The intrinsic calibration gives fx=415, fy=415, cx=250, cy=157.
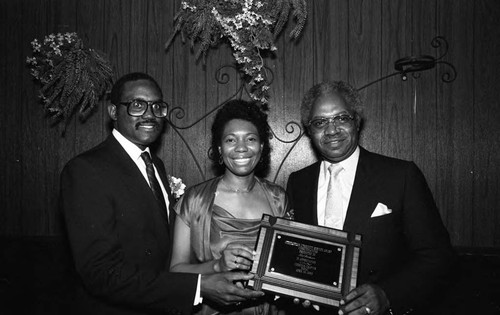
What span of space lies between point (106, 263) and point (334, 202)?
4.61 ft

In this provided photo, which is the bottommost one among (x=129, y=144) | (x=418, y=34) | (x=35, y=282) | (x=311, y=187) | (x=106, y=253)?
(x=35, y=282)

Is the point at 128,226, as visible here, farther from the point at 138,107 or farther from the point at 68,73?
the point at 68,73

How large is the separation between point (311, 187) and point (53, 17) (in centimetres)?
341

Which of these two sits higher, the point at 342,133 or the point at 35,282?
the point at 342,133

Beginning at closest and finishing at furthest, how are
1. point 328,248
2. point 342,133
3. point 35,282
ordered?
point 328,248 < point 342,133 < point 35,282

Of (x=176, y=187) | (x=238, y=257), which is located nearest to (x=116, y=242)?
(x=238, y=257)

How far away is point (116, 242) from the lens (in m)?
2.40

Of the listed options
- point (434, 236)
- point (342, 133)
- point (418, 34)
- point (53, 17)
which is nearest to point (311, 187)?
point (342, 133)

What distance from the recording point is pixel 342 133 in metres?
2.62

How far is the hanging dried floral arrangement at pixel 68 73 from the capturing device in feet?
12.9

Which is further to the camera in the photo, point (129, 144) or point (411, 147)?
point (411, 147)

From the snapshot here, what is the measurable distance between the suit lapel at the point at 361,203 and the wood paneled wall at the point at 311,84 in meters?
1.85

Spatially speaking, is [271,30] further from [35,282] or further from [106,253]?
[35,282]

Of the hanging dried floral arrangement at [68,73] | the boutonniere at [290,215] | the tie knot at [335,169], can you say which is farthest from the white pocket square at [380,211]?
the hanging dried floral arrangement at [68,73]
